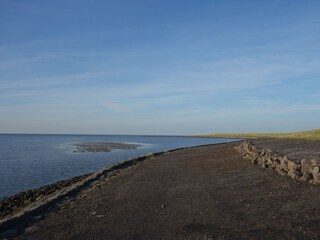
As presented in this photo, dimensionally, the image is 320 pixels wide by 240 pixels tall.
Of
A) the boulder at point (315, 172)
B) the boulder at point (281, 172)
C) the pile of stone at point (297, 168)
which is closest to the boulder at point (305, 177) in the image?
the pile of stone at point (297, 168)

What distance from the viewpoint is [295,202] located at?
428 inches

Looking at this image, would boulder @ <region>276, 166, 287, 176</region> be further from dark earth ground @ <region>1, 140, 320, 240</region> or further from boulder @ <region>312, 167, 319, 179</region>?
boulder @ <region>312, 167, 319, 179</region>

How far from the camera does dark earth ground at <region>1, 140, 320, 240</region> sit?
8.84 metres

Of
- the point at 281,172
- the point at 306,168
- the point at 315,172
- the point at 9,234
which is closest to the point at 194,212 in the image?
the point at 315,172

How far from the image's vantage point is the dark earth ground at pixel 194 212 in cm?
884

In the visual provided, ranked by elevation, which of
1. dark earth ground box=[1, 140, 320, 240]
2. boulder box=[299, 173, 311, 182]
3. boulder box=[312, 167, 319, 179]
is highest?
boulder box=[312, 167, 319, 179]

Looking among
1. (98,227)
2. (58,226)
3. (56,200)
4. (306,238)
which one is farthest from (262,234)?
(56,200)

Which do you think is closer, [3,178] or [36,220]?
[36,220]

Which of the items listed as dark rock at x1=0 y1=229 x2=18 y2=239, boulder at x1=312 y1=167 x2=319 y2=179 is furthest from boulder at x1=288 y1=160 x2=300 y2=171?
dark rock at x1=0 y1=229 x2=18 y2=239

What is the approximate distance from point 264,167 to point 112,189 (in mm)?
7082

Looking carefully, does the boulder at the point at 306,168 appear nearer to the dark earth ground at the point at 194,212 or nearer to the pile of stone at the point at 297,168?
the pile of stone at the point at 297,168

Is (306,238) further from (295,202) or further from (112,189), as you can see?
(112,189)

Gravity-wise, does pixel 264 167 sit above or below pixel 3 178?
above

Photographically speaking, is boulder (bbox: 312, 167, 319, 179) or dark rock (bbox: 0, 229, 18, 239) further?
boulder (bbox: 312, 167, 319, 179)
